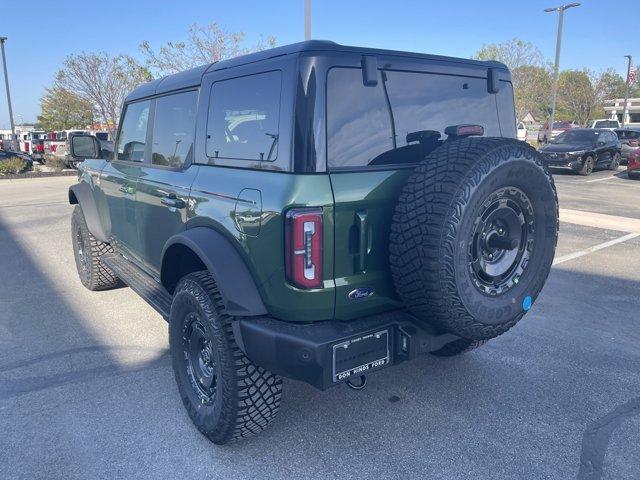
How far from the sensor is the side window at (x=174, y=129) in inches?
125

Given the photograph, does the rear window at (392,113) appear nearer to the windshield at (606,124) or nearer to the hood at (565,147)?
the hood at (565,147)

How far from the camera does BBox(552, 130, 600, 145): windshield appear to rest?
17.5 m

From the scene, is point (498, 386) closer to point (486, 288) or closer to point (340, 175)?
point (486, 288)

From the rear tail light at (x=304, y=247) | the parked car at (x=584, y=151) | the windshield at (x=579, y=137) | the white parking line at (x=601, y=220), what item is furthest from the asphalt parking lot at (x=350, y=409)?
the windshield at (x=579, y=137)

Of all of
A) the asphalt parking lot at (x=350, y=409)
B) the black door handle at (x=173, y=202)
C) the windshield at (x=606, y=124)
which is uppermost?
the windshield at (x=606, y=124)

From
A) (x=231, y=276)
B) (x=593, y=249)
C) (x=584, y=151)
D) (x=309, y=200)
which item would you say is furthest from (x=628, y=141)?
(x=231, y=276)

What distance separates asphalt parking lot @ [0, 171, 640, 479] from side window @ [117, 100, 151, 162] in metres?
1.47

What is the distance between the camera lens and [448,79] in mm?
2920

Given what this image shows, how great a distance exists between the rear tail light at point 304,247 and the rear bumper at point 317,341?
0.23 meters

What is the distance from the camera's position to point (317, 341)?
88.4 inches

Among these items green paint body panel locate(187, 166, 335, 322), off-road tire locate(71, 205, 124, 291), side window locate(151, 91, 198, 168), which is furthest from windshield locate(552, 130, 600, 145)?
green paint body panel locate(187, 166, 335, 322)

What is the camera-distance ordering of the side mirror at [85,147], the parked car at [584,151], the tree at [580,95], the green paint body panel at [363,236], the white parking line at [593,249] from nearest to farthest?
the green paint body panel at [363,236]
the side mirror at [85,147]
the white parking line at [593,249]
the parked car at [584,151]
the tree at [580,95]

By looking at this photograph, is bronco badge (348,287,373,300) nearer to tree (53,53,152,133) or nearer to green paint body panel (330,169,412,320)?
green paint body panel (330,169,412,320)

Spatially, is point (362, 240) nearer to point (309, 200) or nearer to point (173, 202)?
point (309, 200)
